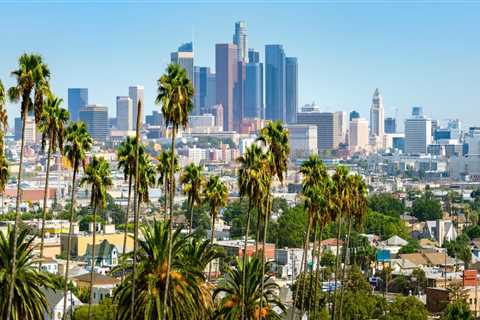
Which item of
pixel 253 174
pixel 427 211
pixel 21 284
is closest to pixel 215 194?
pixel 253 174

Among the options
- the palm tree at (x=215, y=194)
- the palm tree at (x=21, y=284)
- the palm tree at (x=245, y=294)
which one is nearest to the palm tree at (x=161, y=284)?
the palm tree at (x=21, y=284)

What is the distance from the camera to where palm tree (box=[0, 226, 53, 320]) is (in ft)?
→ 108

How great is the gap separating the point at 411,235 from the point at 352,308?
318ft

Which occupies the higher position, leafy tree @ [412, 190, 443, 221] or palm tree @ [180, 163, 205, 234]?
palm tree @ [180, 163, 205, 234]

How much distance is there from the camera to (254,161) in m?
41.0

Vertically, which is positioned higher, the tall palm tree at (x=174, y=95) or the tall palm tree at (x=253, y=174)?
the tall palm tree at (x=174, y=95)

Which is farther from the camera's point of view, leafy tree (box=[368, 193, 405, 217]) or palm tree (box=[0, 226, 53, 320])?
leafy tree (box=[368, 193, 405, 217])

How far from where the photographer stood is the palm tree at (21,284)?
108 ft

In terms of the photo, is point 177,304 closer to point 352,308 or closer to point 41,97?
point 41,97

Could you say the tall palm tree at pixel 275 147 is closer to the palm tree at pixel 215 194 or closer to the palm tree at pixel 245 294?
the palm tree at pixel 245 294

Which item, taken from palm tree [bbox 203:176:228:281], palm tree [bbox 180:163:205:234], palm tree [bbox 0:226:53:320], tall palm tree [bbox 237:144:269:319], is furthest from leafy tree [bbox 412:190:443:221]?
palm tree [bbox 0:226:53:320]

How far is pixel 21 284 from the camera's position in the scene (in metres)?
33.2

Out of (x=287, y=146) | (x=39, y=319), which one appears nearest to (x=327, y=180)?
(x=287, y=146)

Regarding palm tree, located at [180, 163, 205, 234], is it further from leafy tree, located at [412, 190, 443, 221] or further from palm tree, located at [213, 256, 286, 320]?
leafy tree, located at [412, 190, 443, 221]
